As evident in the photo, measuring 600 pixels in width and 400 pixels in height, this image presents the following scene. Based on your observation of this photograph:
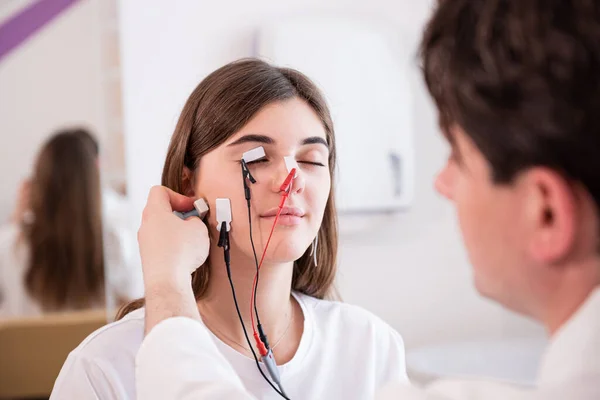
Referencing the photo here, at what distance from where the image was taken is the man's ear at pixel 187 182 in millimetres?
1325

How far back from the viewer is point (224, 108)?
1.25 meters

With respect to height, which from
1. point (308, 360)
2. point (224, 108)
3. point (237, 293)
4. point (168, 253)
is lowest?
point (308, 360)

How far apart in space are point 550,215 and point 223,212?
0.69 meters

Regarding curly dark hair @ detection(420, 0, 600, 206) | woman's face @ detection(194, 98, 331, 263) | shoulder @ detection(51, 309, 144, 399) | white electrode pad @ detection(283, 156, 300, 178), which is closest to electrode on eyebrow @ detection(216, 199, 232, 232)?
woman's face @ detection(194, 98, 331, 263)

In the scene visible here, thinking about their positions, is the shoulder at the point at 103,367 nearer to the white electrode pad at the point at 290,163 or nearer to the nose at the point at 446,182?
the white electrode pad at the point at 290,163

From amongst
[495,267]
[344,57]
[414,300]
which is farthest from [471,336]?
[495,267]

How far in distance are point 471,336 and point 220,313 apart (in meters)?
1.76

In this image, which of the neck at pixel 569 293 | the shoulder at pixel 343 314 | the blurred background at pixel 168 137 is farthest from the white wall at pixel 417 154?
the neck at pixel 569 293

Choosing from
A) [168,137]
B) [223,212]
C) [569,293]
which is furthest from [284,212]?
[168,137]

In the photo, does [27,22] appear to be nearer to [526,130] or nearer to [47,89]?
[47,89]

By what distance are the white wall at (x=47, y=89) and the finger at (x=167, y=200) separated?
106cm

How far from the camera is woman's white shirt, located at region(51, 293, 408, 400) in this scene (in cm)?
110

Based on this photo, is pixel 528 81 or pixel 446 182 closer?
pixel 528 81

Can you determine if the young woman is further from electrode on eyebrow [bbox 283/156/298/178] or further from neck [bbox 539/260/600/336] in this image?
neck [bbox 539/260/600/336]
